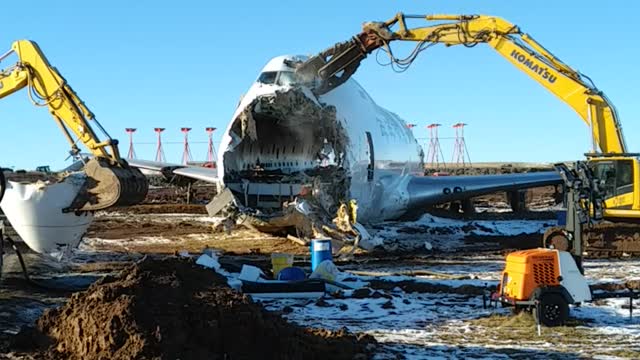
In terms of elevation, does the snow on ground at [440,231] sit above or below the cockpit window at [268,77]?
below

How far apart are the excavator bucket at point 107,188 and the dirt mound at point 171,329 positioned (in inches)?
227

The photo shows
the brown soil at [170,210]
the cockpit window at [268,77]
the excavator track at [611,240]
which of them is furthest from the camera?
the brown soil at [170,210]

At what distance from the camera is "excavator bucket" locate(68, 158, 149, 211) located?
13.2m

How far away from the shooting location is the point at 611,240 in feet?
53.4

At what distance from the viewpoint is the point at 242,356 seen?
21.4ft

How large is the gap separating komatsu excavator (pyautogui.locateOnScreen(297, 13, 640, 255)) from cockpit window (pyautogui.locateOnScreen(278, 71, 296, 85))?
18cm

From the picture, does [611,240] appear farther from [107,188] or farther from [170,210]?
[170,210]

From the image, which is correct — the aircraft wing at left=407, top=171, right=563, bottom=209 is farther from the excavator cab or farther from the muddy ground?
the excavator cab

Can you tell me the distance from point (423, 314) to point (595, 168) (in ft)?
24.4

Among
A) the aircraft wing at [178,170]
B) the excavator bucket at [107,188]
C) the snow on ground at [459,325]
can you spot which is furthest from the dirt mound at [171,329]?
the aircraft wing at [178,170]

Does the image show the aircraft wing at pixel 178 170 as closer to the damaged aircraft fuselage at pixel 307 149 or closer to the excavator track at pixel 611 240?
the damaged aircraft fuselage at pixel 307 149

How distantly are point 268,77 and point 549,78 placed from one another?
6261 millimetres

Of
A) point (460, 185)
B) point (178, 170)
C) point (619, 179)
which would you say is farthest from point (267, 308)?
point (178, 170)

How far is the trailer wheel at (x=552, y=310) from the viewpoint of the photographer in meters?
8.52
